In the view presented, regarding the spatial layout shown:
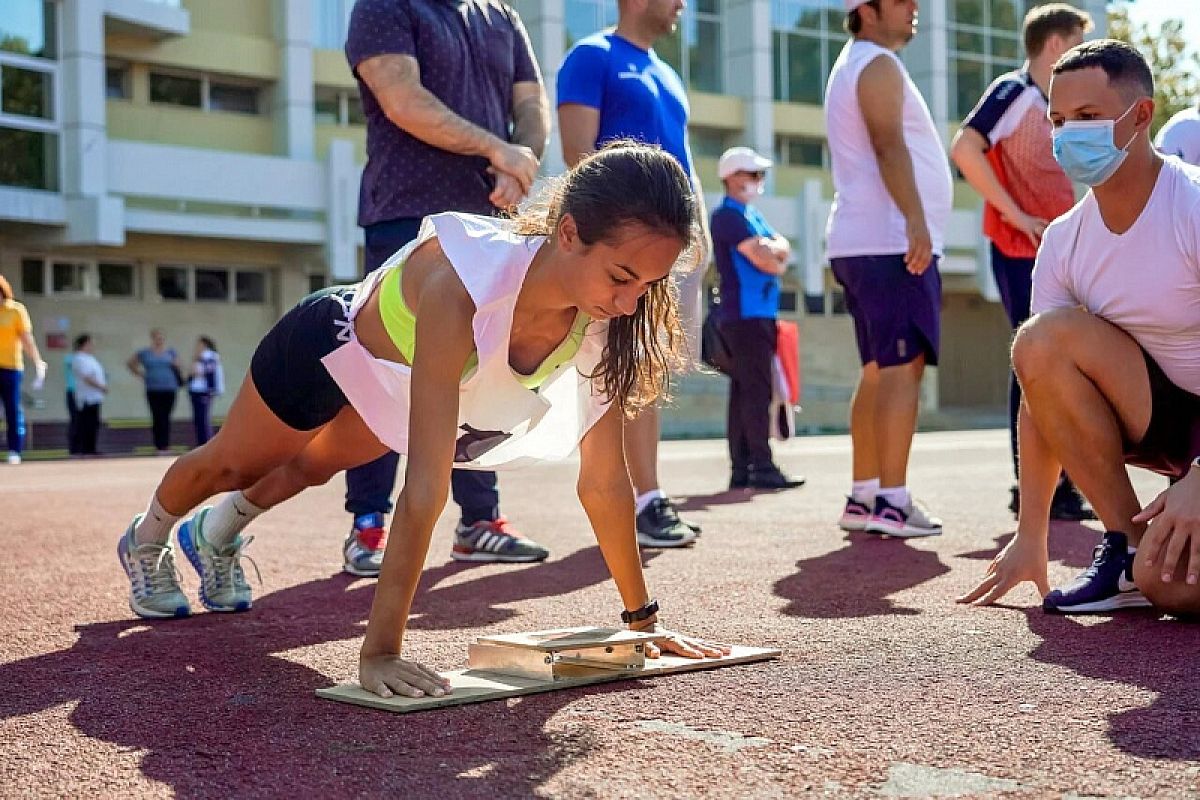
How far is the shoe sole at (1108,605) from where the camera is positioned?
4134 mm

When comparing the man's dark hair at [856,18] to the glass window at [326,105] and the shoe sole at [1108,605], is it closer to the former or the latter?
the shoe sole at [1108,605]

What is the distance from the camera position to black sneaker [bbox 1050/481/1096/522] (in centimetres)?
690

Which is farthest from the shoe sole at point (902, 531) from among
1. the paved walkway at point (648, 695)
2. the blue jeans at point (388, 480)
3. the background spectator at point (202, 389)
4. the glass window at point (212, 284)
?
the glass window at point (212, 284)

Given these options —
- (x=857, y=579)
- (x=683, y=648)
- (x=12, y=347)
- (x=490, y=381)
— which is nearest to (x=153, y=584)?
(x=490, y=381)

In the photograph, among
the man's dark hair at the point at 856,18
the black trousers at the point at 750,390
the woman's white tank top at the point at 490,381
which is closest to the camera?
the woman's white tank top at the point at 490,381

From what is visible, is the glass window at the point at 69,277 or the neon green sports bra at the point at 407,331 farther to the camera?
the glass window at the point at 69,277

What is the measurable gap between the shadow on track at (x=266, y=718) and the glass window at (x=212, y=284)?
2912 cm

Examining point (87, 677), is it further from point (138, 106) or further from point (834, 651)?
point (138, 106)

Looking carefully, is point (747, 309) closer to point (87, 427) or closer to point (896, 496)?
point (896, 496)

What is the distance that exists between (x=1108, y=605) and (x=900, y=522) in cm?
220

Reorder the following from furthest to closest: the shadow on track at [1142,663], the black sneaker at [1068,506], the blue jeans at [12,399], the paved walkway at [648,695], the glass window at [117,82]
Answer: the glass window at [117,82] < the blue jeans at [12,399] < the black sneaker at [1068,506] < the shadow on track at [1142,663] < the paved walkway at [648,695]

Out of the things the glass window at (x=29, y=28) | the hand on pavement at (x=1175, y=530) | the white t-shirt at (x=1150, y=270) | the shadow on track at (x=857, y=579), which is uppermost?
the glass window at (x=29, y=28)

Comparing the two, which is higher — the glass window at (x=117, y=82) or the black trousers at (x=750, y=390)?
the glass window at (x=117, y=82)

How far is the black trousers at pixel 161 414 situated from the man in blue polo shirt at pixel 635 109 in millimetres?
16126
